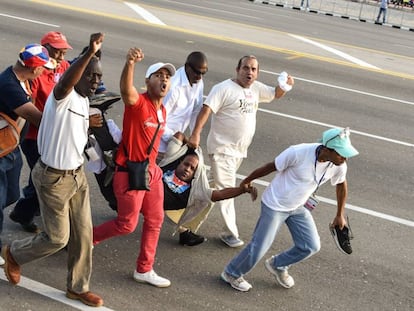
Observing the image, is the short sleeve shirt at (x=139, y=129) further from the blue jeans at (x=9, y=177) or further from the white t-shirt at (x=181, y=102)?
the blue jeans at (x=9, y=177)

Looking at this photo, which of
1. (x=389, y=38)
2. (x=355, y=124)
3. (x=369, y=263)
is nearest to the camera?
(x=369, y=263)

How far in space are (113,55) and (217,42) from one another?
4.04 metres

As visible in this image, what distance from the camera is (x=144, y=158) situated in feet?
16.8

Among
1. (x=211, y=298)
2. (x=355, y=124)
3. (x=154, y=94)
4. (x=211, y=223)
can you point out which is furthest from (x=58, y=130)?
(x=355, y=124)

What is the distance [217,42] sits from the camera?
54.7 ft

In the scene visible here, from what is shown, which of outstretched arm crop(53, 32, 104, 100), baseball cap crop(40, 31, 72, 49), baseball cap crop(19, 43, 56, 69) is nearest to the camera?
outstretched arm crop(53, 32, 104, 100)

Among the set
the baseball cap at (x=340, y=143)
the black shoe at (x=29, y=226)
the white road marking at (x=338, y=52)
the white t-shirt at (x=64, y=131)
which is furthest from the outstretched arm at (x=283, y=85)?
the white road marking at (x=338, y=52)

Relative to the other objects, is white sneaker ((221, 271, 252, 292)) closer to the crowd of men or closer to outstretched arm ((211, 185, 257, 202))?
the crowd of men

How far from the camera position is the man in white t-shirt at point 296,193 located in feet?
16.8

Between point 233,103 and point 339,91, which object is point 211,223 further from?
point 339,91

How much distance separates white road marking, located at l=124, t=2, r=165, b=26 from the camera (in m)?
18.3

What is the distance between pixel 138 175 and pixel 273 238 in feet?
4.33

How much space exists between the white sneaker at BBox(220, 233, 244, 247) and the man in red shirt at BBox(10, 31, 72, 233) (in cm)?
190

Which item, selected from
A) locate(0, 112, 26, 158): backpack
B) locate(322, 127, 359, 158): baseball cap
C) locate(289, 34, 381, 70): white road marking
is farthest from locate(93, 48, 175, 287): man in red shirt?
locate(289, 34, 381, 70): white road marking
